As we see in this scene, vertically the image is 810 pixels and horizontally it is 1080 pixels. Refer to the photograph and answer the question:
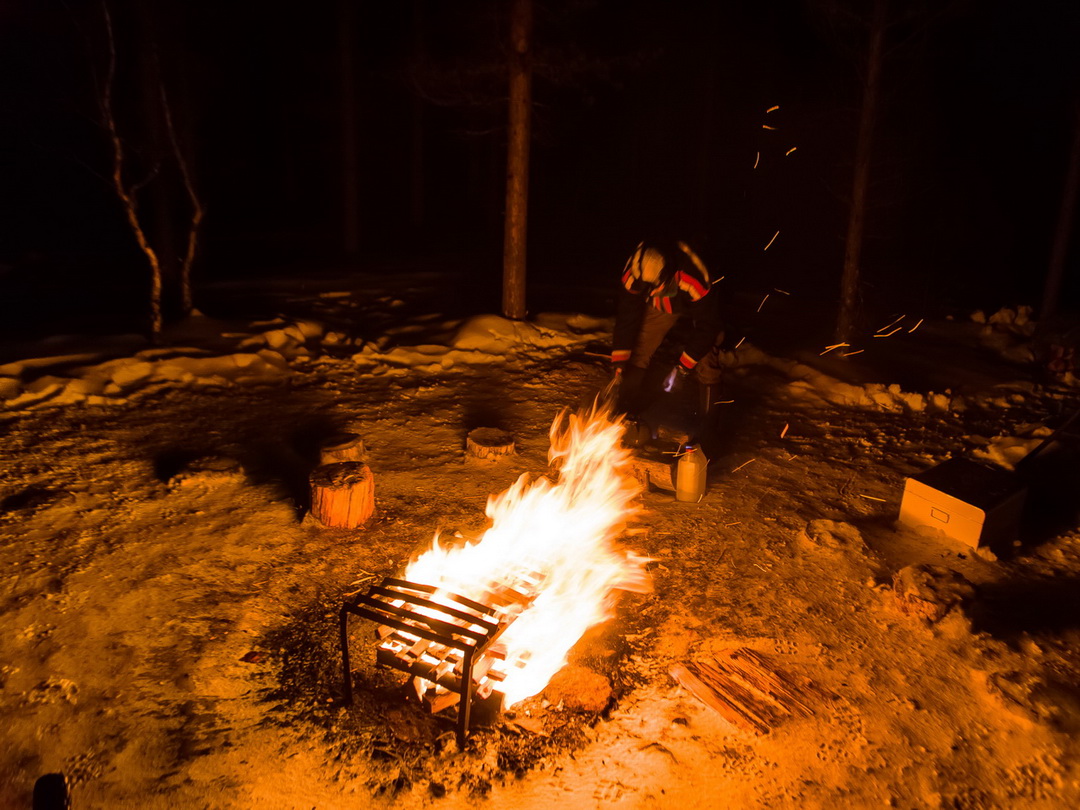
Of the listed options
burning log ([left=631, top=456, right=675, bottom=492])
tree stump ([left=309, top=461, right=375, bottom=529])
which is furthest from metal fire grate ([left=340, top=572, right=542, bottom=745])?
burning log ([left=631, top=456, right=675, bottom=492])

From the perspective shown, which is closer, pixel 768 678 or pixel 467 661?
pixel 467 661

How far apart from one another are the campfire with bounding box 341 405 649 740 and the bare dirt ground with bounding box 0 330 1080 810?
0.18 meters

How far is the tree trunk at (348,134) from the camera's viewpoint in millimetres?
16906

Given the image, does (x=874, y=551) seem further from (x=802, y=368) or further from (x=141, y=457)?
(x=141, y=457)

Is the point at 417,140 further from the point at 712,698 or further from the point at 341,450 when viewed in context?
the point at 712,698

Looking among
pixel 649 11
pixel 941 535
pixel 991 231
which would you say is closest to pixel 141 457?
pixel 941 535

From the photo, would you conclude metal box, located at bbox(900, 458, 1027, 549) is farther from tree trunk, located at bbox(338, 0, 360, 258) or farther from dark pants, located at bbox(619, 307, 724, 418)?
tree trunk, located at bbox(338, 0, 360, 258)

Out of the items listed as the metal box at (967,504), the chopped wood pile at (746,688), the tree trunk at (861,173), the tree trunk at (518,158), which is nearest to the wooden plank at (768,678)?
the chopped wood pile at (746,688)

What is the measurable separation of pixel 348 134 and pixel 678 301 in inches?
537

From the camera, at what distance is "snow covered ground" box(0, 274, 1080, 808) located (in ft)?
10.8

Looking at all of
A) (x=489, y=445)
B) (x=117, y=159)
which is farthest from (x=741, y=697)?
(x=117, y=159)

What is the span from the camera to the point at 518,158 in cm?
998

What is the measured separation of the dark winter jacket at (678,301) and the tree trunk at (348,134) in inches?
510

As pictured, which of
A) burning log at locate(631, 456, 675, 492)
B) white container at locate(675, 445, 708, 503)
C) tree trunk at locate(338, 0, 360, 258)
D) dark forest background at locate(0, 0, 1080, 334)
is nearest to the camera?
white container at locate(675, 445, 708, 503)
